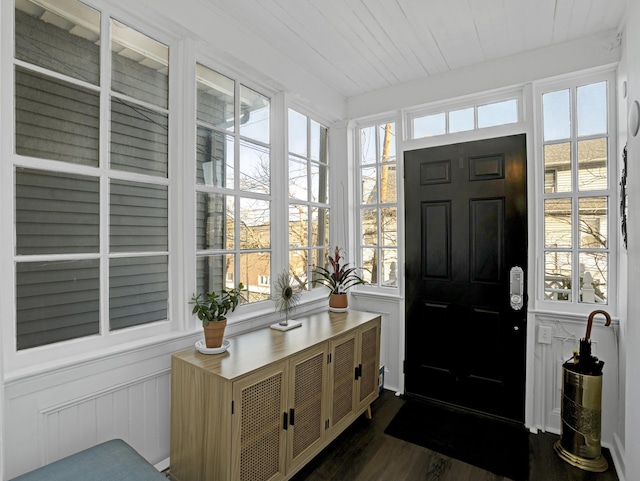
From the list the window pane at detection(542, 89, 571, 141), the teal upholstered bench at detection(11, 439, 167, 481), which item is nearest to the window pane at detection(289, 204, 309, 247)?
the teal upholstered bench at detection(11, 439, 167, 481)

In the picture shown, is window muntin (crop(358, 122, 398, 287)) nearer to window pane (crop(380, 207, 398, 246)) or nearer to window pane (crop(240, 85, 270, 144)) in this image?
window pane (crop(380, 207, 398, 246))

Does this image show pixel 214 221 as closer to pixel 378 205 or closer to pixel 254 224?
pixel 254 224

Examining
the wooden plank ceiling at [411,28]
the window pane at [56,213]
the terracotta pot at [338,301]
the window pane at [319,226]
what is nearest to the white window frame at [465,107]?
the wooden plank ceiling at [411,28]

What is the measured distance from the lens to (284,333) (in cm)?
231

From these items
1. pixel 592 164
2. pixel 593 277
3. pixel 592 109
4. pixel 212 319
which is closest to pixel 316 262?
pixel 212 319

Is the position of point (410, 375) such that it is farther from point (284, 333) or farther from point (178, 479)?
point (178, 479)

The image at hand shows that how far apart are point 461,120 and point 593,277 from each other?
5.09 feet

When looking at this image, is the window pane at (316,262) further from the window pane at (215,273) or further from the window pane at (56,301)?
the window pane at (56,301)

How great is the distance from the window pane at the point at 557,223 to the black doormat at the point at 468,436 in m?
1.41

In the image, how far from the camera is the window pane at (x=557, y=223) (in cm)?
256

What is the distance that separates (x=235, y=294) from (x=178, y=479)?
0.95 m

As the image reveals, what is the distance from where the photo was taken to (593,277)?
2490mm

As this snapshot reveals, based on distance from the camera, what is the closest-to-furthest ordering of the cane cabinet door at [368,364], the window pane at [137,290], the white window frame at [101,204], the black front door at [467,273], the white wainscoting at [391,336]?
the white window frame at [101,204], the window pane at [137,290], the cane cabinet door at [368,364], the black front door at [467,273], the white wainscoting at [391,336]

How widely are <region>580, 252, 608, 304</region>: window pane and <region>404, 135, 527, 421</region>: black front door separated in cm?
37
